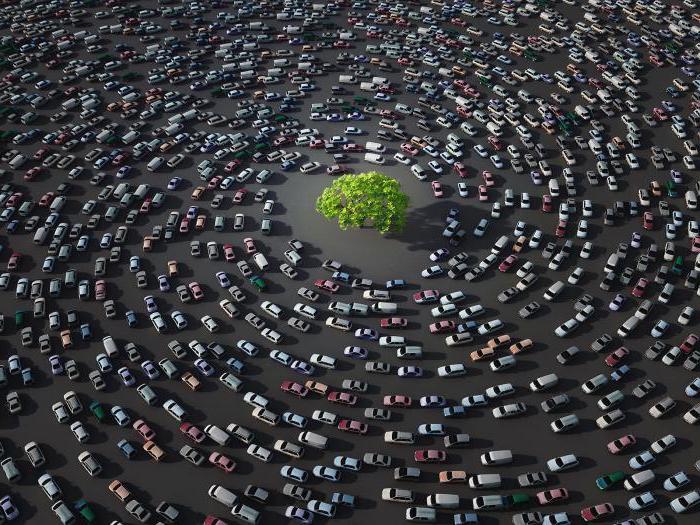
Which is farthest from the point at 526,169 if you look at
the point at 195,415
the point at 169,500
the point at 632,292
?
the point at 169,500

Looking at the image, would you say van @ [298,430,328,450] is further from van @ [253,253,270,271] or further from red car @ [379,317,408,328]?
van @ [253,253,270,271]

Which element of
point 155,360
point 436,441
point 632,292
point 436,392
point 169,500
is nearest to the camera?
point 169,500

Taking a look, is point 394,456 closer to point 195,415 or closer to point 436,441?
point 436,441

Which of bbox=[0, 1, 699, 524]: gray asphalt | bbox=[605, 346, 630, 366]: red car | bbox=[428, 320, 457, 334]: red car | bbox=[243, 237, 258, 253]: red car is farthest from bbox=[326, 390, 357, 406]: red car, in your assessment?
bbox=[605, 346, 630, 366]: red car

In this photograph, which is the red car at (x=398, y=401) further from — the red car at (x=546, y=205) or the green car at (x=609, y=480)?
the red car at (x=546, y=205)

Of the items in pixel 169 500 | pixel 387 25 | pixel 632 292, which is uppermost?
pixel 387 25

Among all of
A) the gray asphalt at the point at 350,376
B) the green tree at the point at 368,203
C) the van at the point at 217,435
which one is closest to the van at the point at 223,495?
the gray asphalt at the point at 350,376

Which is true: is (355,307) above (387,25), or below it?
below
